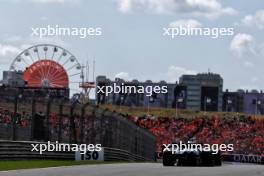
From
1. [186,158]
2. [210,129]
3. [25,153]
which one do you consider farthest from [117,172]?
[210,129]

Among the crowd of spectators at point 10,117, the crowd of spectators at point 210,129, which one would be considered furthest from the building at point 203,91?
the crowd of spectators at point 10,117

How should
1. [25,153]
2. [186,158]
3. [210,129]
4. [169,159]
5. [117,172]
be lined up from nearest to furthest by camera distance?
[117,172], [25,153], [186,158], [169,159], [210,129]

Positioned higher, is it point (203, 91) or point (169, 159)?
point (203, 91)

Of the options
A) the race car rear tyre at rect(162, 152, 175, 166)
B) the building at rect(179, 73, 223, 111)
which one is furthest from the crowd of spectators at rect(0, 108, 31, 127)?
the building at rect(179, 73, 223, 111)

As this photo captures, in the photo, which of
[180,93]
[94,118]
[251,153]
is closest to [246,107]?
[180,93]

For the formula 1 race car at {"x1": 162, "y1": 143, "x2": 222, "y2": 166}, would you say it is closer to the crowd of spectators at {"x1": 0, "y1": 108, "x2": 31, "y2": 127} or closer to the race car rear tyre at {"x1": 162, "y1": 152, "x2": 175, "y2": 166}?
the race car rear tyre at {"x1": 162, "y1": 152, "x2": 175, "y2": 166}

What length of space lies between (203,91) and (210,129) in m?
43.5

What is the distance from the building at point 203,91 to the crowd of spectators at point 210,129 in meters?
34.6

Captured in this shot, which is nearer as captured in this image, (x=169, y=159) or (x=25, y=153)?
(x=25, y=153)

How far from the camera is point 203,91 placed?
12081 cm

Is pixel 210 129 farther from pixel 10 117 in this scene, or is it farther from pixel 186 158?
pixel 10 117

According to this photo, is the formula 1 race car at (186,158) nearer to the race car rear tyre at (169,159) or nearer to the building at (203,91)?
the race car rear tyre at (169,159)

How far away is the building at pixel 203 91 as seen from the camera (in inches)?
4705

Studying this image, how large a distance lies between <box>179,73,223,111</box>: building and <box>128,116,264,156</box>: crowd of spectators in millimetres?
34575
